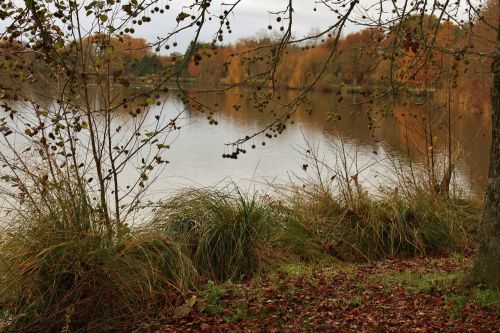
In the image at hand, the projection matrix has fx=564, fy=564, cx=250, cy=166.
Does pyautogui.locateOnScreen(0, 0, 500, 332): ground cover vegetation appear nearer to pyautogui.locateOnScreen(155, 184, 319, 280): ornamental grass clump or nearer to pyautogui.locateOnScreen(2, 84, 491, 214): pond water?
pyautogui.locateOnScreen(155, 184, 319, 280): ornamental grass clump

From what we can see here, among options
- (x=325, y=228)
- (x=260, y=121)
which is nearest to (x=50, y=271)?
(x=325, y=228)

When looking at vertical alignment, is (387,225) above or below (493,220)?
below

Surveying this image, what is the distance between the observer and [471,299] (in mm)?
3906

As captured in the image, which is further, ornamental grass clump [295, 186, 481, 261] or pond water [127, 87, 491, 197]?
pond water [127, 87, 491, 197]

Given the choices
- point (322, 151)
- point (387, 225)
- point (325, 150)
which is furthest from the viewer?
point (325, 150)

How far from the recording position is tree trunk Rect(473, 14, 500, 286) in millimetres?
3902

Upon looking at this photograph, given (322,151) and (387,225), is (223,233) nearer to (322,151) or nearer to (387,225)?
(387,225)

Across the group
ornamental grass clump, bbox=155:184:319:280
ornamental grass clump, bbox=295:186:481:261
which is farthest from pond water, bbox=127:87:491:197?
ornamental grass clump, bbox=155:184:319:280

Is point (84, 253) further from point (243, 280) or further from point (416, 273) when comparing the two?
point (416, 273)

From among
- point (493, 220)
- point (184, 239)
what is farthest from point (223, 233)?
point (493, 220)

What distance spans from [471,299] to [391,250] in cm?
233

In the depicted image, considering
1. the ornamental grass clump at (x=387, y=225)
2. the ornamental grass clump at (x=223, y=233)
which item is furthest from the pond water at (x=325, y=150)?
the ornamental grass clump at (x=223, y=233)

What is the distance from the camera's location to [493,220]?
3.96 m

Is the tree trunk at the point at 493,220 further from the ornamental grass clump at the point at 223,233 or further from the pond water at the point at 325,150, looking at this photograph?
the pond water at the point at 325,150
